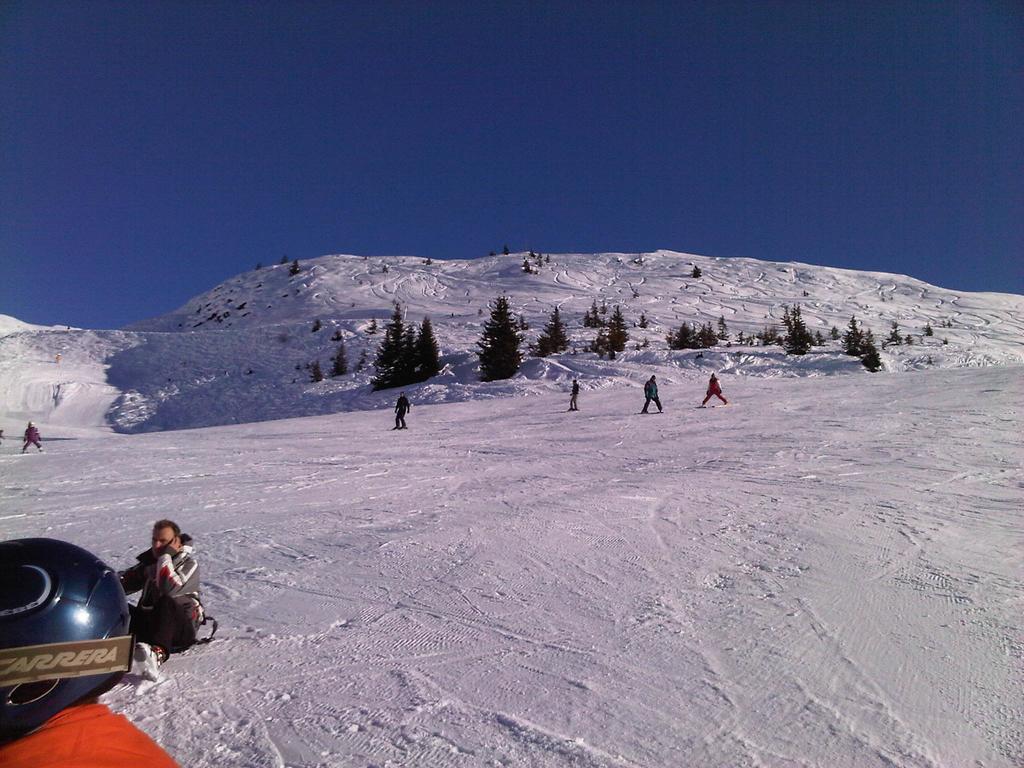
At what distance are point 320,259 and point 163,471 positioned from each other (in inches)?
3492

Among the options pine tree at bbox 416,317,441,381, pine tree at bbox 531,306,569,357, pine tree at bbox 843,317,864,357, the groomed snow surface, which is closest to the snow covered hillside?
Answer: pine tree at bbox 416,317,441,381

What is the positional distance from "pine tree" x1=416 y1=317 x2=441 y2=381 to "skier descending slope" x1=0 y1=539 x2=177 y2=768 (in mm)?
33279

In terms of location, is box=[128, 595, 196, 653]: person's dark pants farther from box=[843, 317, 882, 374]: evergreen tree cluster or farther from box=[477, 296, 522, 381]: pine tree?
box=[843, 317, 882, 374]: evergreen tree cluster

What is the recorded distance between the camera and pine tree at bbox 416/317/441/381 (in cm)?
3616

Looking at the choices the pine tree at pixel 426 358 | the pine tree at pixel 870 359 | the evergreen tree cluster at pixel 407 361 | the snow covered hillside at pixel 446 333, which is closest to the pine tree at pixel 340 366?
the snow covered hillside at pixel 446 333

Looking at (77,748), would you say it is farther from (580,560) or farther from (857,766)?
(580,560)

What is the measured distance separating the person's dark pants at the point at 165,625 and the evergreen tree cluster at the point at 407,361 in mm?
31870

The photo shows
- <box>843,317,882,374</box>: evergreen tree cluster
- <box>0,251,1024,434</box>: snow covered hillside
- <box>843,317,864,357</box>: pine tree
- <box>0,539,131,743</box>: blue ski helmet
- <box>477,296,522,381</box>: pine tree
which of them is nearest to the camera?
<box>0,539,131,743</box>: blue ski helmet

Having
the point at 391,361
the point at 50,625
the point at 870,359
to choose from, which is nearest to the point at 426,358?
the point at 391,361

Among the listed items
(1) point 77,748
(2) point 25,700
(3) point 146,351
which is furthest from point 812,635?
(3) point 146,351

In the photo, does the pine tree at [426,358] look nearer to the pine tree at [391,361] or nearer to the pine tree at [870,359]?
the pine tree at [391,361]

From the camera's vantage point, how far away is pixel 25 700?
7.63 feet

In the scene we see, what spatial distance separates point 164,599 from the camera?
3.57 m

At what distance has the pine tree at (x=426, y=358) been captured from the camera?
3616 centimetres
